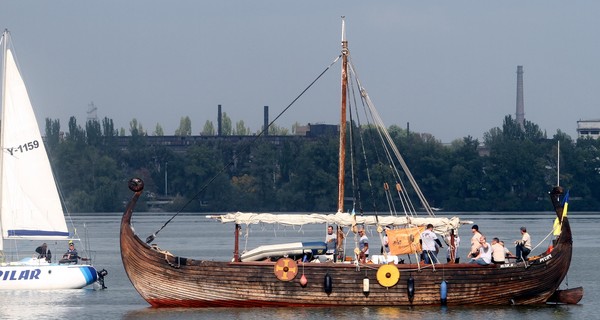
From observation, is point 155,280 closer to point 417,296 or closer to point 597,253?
point 417,296

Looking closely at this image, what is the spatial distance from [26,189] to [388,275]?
53.9 feet

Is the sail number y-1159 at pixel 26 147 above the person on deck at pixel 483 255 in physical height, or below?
above

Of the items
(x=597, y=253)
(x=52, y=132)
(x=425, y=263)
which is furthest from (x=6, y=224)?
(x=52, y=132)

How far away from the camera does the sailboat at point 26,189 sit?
5062 centimetres

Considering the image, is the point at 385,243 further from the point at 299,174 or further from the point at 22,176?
the point at 299,174

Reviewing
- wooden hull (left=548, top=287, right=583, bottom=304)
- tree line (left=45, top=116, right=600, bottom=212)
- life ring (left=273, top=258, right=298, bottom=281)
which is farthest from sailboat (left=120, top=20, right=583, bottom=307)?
tree line (left=45, top=116, right=600, bottom=212)

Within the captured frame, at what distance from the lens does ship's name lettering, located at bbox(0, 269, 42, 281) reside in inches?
1950

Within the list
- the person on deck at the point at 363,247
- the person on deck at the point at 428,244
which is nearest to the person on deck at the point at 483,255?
the person on deck at the point at 428,244

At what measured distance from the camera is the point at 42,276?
49.9m

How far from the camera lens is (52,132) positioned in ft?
618

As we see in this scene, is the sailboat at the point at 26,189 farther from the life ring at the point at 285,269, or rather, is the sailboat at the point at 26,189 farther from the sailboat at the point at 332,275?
the life ring at the point at 285,269

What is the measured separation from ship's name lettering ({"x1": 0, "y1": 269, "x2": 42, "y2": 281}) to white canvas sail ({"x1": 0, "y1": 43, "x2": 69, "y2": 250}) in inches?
60.3

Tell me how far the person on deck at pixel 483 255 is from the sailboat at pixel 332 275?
253mm

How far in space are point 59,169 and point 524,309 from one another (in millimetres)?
137768
